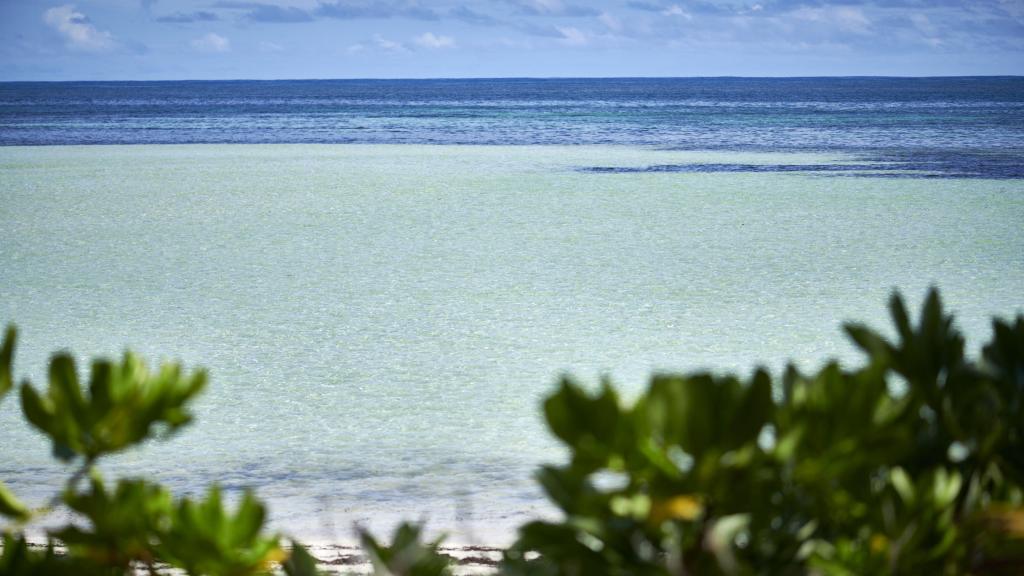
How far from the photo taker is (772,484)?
51 centimetres

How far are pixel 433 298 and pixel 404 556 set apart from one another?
5085 mm

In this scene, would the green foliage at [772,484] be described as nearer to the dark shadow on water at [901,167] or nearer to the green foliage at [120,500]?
the green foliage at [120,500]

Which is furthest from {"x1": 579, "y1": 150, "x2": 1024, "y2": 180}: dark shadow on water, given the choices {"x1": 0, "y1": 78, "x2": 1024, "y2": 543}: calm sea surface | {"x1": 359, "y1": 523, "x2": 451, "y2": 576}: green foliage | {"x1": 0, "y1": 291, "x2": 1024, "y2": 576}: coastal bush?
{"x1": 359, "y1": 523, "x2": 451, "y2": 576}: green foliage

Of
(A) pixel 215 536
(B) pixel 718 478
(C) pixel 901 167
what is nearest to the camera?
(B) pixel 718 478

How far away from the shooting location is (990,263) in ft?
22.0

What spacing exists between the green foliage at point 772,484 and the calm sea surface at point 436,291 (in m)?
0.34

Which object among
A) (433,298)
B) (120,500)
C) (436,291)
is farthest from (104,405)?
(436,291)

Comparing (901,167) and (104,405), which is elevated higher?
(104,405)

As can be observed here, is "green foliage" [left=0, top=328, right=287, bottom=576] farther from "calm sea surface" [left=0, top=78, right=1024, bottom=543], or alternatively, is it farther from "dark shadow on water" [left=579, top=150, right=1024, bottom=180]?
"dark shadow on water" [left=579, top=150, right=1024, bottom=180]

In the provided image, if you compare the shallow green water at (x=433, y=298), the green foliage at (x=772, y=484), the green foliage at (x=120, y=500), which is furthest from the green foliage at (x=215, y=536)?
the shallow green water at (x=433, y=298)

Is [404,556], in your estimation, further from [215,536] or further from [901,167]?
[901,167]

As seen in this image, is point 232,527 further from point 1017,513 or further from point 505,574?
point 1017,513

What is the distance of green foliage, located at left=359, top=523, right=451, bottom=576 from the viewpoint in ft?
1.94

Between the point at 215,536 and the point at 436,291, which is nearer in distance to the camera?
the point at 215,536
